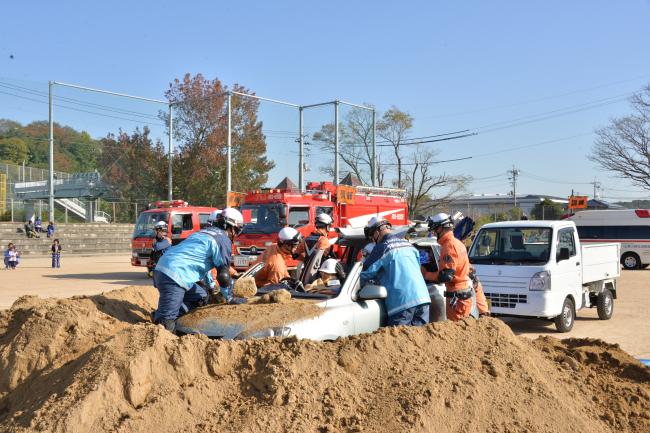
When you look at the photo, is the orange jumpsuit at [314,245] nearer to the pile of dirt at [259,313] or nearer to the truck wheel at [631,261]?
the pile of dirt at [259,313]

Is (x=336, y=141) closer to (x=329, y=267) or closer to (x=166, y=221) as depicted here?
(x=166, y=221)

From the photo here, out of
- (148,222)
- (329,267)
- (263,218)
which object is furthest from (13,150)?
(329,267)

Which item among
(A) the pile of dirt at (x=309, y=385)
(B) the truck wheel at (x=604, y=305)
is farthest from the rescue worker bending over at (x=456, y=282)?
(B) the truck wheel at (x=604, y=305)

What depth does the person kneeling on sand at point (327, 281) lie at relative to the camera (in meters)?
6.57

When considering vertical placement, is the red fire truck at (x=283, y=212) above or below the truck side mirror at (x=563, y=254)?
above

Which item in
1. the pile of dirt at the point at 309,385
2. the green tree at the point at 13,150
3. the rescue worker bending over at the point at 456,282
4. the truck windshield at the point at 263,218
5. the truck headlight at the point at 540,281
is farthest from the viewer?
the green tree at the point at 13,150

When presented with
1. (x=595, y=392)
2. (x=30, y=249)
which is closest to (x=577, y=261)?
→ (x=595, y=392)

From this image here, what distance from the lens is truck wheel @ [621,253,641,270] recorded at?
26.2 meters

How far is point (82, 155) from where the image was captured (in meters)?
63.5

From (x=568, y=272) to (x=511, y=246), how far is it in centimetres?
107

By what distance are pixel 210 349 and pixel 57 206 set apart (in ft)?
148

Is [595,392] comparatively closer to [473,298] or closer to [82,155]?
[473,298]

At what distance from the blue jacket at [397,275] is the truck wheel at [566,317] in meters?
5.71

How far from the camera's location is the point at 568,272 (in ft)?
36.6
